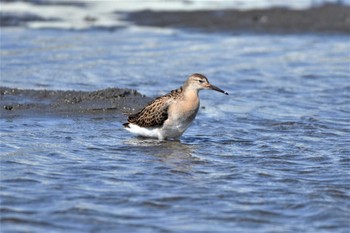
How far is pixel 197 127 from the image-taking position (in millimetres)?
12602

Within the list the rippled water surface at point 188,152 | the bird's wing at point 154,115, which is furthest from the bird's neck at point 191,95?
the rippled water surface at point 188,152

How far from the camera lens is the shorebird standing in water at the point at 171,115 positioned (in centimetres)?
1131

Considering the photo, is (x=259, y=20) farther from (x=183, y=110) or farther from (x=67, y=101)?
(x=183, y=110)

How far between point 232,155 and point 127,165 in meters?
1.35

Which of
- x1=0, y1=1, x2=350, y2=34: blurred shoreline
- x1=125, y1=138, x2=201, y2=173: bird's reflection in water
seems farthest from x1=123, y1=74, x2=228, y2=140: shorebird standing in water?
x1=0, y1=1, x2=350, y2=34: blurred shoreline

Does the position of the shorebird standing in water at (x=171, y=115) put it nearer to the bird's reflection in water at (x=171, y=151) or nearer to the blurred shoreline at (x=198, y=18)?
the bird's reflection in water at (x=171, y=151)

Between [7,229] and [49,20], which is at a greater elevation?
[49,20]

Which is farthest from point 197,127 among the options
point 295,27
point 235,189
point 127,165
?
point 295,27

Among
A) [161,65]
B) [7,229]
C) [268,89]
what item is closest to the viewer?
[7,229]

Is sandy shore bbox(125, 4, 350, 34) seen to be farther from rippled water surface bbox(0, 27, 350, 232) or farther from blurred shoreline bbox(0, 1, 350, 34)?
rippled water surface bbox(0, 27, 350, 232)

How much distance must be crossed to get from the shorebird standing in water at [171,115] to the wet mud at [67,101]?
1646 mm

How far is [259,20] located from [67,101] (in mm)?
12334

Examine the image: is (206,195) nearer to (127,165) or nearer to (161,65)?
(127,165)

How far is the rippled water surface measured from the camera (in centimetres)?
807
